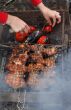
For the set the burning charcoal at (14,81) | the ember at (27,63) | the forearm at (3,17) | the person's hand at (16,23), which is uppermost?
the forearm at (3,17)

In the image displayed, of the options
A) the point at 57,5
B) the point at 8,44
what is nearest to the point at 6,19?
the point at 8,44

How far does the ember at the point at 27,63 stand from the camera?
504 cm

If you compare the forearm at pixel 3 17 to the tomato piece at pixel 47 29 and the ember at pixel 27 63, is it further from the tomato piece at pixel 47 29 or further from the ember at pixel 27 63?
the tomato piece at pixel 47 29

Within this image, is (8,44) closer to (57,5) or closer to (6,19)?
(6,19)

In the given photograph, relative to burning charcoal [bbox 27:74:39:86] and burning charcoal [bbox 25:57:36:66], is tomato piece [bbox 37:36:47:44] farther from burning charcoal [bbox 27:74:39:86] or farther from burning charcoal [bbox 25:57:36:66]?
burning charcoal [bbox 27:74:39:86]

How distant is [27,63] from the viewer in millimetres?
5418

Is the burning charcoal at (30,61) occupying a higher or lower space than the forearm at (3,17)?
lower

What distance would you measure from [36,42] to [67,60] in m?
0.80

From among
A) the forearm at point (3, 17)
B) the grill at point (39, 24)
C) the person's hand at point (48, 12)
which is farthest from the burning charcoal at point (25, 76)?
the person's hand at point (48, 12)

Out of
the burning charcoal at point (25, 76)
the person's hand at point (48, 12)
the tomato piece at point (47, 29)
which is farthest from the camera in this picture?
the tomato piece at point (47, 29)

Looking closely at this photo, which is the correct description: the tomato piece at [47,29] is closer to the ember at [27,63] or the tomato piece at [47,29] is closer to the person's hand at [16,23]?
the ember at [27,63]

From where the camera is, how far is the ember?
16.5 ft

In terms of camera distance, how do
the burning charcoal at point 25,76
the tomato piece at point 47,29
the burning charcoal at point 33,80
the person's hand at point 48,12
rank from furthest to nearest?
the tomato piece at point 47,29, the person's hand at point 48,12, the burning charcoal at point 25,76, the burning charcoal at point 33,80

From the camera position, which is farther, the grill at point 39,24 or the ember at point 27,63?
the grill at point 39,24
